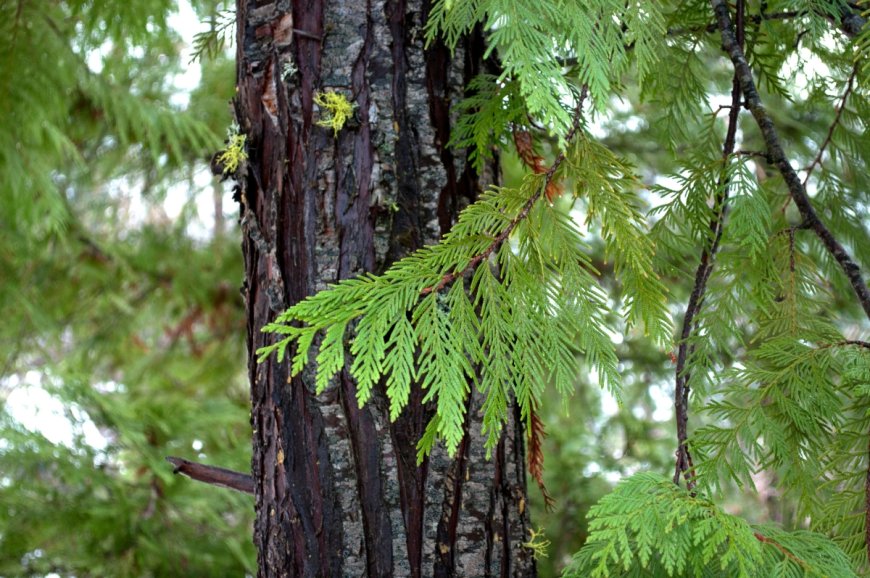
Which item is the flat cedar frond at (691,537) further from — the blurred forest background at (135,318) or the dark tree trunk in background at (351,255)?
the blurred forest background at (135,318)

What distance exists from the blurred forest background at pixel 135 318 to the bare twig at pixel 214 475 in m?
1.10

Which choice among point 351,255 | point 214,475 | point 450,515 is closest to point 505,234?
point 351,255

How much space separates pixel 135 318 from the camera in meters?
5.23

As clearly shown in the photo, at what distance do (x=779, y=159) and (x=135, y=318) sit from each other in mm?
4689

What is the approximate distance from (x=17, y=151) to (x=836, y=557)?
10.6 ft

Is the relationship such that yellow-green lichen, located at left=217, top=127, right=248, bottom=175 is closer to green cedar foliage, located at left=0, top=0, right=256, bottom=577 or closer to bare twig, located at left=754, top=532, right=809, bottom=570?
green cedar foliage, located at left=0, top=0, right=256, bottom=577

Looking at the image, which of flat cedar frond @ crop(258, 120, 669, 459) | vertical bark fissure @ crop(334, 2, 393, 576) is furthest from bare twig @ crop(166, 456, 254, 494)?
flat cedar frond @ crop(258, 120, 669, 459)

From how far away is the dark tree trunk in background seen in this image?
1482 millimetres

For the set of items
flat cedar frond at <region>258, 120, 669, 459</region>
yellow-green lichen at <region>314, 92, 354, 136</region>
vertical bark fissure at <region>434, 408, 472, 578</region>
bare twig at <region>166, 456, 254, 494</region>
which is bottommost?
vertical bark fissure at <region>434, 408, 472, 578</region>

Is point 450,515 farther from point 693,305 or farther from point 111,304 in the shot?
point 111,304

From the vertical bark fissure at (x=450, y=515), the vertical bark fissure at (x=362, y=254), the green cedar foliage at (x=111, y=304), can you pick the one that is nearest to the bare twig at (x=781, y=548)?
the vertical bark fissure at (x=450, y=515)

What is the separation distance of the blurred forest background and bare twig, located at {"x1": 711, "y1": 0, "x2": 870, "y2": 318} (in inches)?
32.1

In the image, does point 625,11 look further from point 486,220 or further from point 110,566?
point 110,566

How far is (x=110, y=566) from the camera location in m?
3.73
